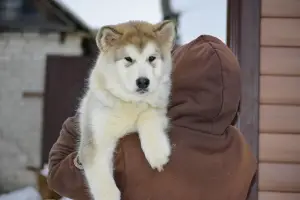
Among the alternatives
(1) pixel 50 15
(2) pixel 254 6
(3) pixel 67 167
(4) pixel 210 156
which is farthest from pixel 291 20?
(1) pixel 50 15

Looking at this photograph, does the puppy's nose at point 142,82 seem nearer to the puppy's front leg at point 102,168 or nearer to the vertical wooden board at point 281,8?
the puppy's front leg at point 102,168

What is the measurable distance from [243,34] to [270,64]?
178 millimetres

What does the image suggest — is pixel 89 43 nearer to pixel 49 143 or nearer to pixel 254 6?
pixel 49 143

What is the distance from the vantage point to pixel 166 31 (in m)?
1.43

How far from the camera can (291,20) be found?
223cm

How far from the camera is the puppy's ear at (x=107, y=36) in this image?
1359 millimetres

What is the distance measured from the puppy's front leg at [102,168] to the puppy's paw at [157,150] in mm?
89

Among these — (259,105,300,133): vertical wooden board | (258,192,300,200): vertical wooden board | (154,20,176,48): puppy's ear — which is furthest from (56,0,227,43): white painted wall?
(154,20,176,48): puppy's ear

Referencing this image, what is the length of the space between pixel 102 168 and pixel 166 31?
43cm

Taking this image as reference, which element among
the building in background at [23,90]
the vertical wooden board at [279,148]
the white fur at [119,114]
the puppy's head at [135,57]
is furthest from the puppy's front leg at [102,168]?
the building in background at [23,90]

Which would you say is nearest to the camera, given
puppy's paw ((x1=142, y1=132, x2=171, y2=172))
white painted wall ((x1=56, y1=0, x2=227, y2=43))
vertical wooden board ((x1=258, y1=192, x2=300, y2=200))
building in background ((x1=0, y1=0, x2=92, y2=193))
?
puppy's paw ((x1=142, y1=132, x2=171, y2=172))

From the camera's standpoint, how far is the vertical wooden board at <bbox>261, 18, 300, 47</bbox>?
7.30 feet

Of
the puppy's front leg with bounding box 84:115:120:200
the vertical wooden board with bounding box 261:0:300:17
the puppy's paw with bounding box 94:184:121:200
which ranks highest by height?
the vertical wooden board with bounding box 261:0:300:17

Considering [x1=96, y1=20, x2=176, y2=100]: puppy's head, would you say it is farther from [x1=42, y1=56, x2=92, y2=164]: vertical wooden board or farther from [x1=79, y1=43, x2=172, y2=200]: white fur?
[x1=42, y1=56, x2=92, y2=164]: vertical wooden board
